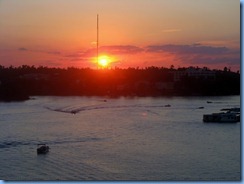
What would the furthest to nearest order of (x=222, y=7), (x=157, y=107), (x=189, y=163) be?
(x=157, y=107) < (x=189, y=163) < (x=222, y=7)

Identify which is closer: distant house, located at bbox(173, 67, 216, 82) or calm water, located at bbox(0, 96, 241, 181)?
distant house, located at bbox(173, 67, 216, 82)

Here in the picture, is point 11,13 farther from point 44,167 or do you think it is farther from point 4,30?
point 44,167

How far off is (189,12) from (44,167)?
245 cm

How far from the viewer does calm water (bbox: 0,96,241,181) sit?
12.8ft

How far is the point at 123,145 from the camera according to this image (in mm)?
5793

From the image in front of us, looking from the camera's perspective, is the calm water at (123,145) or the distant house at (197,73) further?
the calm water at (123,145)

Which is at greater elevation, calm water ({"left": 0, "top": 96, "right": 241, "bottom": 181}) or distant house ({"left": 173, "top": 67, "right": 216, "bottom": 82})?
distant house ({"left": 173, "top": 67, "right": 216, "bottom": 82})

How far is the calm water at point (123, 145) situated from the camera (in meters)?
3.90

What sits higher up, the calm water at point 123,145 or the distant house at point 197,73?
the distant house at point 197,73

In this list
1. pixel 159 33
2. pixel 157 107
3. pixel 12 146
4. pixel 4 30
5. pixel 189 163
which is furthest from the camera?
pixel 157 107

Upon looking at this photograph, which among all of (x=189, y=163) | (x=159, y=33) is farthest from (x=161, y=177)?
(x=159, y=33)

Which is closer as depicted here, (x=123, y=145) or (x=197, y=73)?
(x=197, y=73)

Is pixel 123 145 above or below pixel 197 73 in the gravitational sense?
below

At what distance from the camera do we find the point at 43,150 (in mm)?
5359
